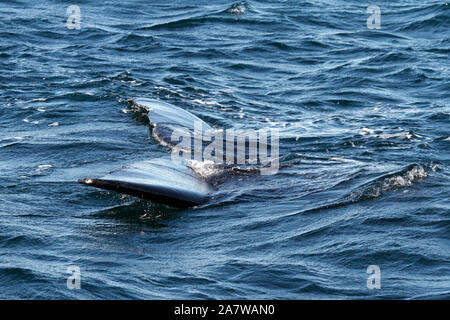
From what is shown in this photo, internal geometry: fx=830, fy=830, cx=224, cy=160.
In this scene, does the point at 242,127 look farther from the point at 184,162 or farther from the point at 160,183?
the point at 160,183

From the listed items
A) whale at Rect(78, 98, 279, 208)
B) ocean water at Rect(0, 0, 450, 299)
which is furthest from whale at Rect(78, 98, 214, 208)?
ocean water at Rect(0, 0, 450, 299)

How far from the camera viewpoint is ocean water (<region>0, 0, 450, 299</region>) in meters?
9.20

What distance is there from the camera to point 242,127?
16.4m

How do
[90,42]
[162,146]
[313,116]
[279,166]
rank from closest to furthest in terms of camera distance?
[279,166], [162,146], [313,116], [90,42]

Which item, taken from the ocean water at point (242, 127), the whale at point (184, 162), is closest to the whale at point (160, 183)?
the whale at point (184, 162)

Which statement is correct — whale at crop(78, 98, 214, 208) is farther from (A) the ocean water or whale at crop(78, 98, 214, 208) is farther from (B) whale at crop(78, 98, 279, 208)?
(A) the ocean water

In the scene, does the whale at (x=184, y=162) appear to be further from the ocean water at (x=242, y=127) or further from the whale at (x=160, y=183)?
the ocean water at (x=242, y=127)

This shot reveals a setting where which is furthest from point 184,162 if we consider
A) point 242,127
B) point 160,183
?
point 242,127

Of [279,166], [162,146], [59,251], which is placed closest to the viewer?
[59,251]

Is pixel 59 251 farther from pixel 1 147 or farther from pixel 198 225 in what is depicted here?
pixel 1 147

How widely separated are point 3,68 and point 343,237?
1275cm

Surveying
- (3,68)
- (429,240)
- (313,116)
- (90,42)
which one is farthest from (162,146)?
(90,42)

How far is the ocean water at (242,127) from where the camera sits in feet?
30.2
